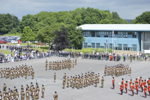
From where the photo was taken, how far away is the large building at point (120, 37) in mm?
56469

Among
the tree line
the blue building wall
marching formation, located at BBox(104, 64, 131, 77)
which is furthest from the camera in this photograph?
the tree line

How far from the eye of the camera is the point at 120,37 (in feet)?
193

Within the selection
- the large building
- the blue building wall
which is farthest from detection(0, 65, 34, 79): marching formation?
the blue building wall

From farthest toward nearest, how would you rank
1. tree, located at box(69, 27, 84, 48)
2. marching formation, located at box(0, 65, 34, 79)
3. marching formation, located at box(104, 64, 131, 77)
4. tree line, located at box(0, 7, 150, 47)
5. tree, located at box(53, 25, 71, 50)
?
1. tree line, located at box(0, 7, 150, 47)
2. tree, located at box(69, 27, 84, 48)
3. tree, located at box(53, 25, 71, 50)
4. marching formation, located at box(104, 64, 131, 77)
5. marching formation, located at box(0, 65, 34, 79)

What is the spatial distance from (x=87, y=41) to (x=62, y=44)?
8274 millimetres

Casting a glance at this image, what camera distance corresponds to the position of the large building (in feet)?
185

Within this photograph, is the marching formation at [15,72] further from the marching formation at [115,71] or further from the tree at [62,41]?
the tree at [62,41]

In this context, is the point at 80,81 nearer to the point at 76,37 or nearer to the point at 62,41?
the point at 62,41

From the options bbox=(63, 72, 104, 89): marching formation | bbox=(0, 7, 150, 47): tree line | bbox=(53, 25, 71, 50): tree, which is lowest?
bbox=(63, 72, 104, 89): marching formation

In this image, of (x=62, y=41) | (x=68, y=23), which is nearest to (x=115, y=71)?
(x=62, y=41)

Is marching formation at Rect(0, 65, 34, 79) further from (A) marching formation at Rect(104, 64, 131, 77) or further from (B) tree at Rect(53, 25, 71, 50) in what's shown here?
(B) tree at Rect(53, 25, 71, 50)

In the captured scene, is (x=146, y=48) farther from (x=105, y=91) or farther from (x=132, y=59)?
(x=105, y=91)

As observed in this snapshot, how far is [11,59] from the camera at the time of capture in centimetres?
4356

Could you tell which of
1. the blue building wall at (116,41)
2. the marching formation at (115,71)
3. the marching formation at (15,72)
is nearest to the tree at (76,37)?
the blue building wall at (116,41)
